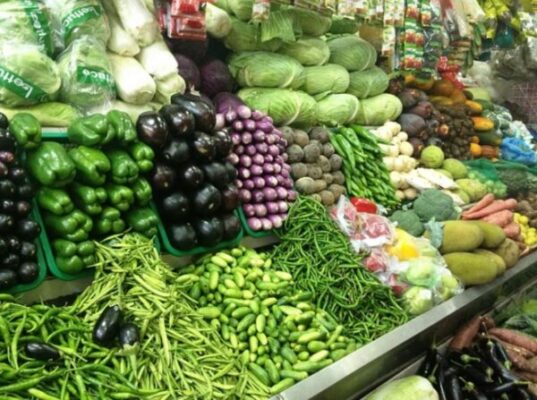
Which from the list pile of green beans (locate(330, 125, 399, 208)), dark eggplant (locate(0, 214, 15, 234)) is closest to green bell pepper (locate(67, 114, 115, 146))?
dark eggplant (locate(0, 214, 15, 234))

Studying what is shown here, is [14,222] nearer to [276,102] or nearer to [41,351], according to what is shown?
[41,351]

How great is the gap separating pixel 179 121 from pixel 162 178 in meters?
0.32

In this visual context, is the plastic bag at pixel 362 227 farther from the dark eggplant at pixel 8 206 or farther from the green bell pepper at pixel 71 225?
the dark eggplant at pixel 8 206

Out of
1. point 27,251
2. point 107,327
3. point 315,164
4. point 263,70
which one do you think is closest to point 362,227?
point 315,164

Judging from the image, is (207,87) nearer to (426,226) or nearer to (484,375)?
(426,226)

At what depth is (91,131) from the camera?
255 cm

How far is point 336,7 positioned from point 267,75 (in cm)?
79

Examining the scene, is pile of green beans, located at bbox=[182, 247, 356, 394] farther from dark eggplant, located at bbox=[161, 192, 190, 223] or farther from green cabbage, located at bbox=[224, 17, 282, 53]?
green cabbage, located at bbox=[224, 17, 282, 53]

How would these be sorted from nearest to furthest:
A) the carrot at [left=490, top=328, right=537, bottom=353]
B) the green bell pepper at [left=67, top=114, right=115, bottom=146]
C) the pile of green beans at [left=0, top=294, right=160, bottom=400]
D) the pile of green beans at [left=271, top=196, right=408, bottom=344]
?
the pile of green beans at [left=0, top=294, right=160, bottom=400] < the green bell pepper at [left=67, top=114, right=115, bottom=146] < the pile of green beans at [left=271, top=196, right=408, bottom=344] < the carrot at [left=490, top=328, right=537, bottom=353]

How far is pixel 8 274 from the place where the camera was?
221 centimetres

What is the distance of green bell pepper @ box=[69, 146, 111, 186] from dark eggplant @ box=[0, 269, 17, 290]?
1.76ft

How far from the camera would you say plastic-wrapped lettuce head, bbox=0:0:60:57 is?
2656 mm

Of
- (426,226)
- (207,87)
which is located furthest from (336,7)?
(426,226)

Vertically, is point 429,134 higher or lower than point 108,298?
lower
